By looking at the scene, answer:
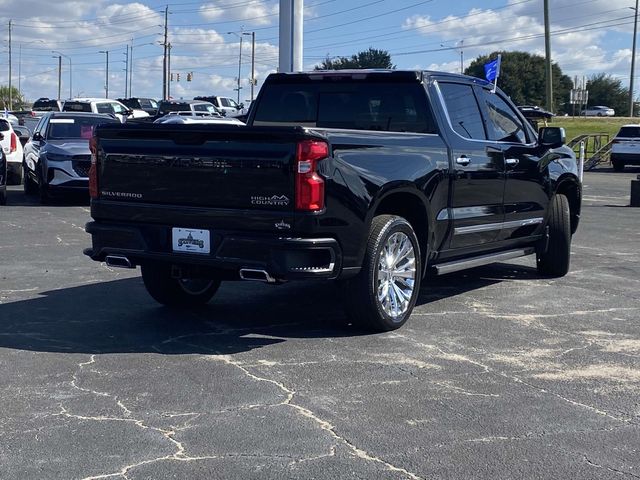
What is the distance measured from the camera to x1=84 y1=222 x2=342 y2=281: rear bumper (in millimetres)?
5941

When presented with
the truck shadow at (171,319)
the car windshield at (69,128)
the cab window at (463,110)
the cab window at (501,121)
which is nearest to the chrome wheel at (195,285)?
the truck shadow at (171,319)

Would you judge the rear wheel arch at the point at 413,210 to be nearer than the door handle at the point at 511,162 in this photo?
Yes

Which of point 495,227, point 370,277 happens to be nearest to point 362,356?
point 370,277

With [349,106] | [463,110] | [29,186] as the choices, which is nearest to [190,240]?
[349,106]

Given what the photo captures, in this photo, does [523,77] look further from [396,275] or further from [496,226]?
[396,275]

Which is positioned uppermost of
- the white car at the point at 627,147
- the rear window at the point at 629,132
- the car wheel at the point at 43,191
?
the rear window at the point at 629,132

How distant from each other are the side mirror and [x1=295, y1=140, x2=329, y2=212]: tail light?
3797 mm

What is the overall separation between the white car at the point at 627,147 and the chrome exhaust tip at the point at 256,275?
29.0 m

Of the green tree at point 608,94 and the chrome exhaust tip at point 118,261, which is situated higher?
the green tree at point 608,94

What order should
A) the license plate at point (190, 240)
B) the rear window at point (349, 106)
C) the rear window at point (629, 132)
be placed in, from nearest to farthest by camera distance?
the license plate at point (190, 240) < the rear window at point (349, 106) < the rear window at point (629, 132)

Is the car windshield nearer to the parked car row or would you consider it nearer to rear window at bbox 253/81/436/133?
the parked car row

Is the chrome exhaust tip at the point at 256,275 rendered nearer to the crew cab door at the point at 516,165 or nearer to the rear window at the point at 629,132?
the crew cab door at the point at 516,165

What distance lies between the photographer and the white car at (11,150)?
20402 millimetres

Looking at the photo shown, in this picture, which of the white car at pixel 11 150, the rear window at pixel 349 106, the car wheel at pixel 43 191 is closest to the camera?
the rear window at pixel 349 106
